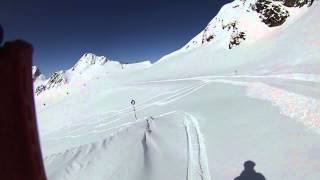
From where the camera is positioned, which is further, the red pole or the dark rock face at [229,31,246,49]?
the dark rock face at [229,31,246,49]

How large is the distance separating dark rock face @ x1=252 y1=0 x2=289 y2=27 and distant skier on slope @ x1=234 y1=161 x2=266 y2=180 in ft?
159

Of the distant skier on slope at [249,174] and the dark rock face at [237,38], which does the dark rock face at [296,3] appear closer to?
the dark rock face at [237,38]

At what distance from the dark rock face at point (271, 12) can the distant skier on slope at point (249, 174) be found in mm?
48570

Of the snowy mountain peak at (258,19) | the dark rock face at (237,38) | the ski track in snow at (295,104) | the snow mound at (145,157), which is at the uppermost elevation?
the snowy mountain peak at (258,19)

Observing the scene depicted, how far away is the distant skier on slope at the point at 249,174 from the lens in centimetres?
709

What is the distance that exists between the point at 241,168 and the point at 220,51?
5424 centimetres

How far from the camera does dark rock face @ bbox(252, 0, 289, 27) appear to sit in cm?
5253

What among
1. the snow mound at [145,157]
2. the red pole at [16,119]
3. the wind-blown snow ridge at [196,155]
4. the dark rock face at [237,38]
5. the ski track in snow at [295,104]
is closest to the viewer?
the red pole at [16,119]

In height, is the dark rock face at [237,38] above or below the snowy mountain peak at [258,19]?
below

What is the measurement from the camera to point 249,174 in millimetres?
7332

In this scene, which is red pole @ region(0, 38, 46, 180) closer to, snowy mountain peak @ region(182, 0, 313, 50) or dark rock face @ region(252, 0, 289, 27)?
snowy mountain peak @ region(182, 0, 313, 50)

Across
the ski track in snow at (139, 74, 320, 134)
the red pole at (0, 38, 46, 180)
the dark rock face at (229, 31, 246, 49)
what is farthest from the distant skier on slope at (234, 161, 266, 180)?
the dark rock face at (229, 31, 246, 49)

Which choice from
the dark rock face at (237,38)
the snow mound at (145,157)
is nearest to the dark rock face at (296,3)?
the dark rock face at (237,38)

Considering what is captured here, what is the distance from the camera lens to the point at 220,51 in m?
60.7
